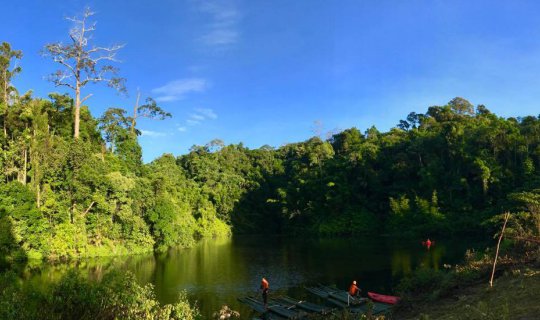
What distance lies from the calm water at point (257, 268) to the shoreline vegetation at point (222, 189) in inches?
183

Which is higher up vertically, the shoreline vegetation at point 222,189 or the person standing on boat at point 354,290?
the shoreline vegetation at point 222,189

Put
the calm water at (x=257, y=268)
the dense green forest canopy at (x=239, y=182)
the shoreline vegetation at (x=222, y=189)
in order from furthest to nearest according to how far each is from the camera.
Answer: the dense green forest canopy at (x=239, y=182) < the calm water at (x=257, y=268) < the shoreline vegetation at (x=222, y=189)

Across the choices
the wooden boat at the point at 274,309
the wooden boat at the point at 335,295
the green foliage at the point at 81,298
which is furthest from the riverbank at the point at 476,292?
the green foliage at the point at 81,298

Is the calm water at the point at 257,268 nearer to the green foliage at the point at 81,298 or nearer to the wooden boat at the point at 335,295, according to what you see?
the wooden boat at the point at 335,295

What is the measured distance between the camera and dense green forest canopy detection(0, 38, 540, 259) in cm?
3725

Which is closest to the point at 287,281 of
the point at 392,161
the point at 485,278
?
the point at 485,278

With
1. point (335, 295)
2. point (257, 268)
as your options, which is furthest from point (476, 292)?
point (257, 268)

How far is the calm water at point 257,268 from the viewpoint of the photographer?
84.1 feet

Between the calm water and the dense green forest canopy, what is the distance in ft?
14.0

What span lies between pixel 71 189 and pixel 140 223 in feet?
26.8

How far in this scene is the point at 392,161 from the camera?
7012cm

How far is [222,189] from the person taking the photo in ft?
265

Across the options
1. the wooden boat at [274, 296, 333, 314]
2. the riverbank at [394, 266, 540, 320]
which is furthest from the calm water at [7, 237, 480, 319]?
the riverbank at [394, 266, 540, 320]

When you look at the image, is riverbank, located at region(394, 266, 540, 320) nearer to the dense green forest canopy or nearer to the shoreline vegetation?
the shoreline vegetation
